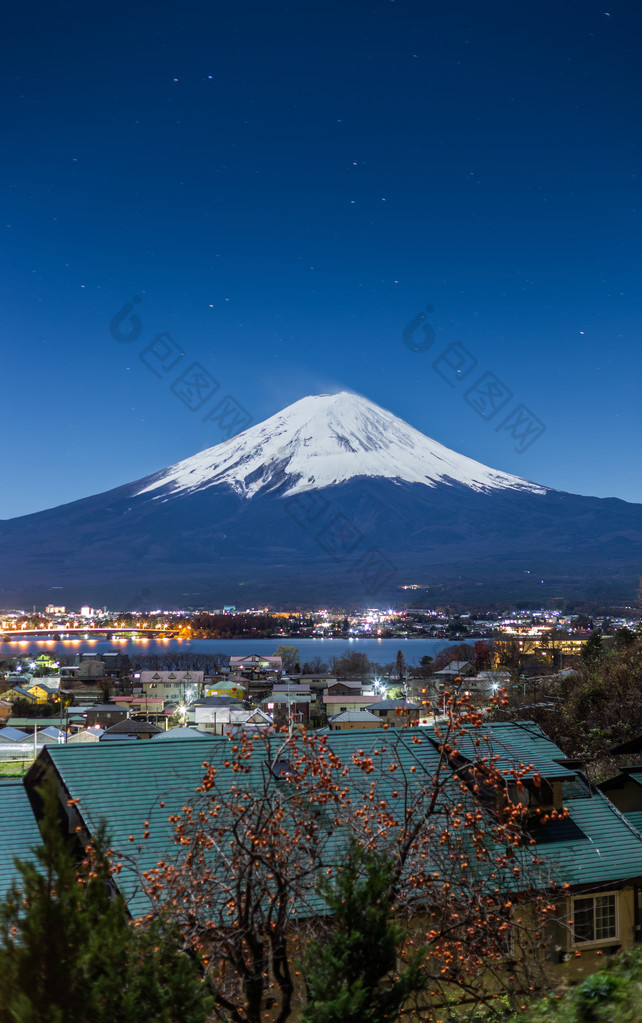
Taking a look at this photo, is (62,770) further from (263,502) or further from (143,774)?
(263,502)

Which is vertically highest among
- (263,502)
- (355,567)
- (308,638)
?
(263,502)

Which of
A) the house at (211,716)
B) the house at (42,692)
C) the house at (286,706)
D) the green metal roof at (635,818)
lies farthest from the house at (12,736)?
the green metal roof at (635,818)

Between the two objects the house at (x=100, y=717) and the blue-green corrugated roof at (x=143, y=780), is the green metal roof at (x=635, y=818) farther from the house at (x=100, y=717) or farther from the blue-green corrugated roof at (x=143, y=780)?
the house at (x=100, y=717)

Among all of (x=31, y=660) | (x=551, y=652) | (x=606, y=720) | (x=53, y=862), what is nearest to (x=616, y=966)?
(x=53, y=862)

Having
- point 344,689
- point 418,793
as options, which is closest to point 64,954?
point 418,793

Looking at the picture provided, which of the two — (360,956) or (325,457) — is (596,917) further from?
(325,457)

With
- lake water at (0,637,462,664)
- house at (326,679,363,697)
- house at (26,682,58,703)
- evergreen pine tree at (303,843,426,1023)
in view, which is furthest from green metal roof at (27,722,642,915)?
lake water at (0,637,462,664)

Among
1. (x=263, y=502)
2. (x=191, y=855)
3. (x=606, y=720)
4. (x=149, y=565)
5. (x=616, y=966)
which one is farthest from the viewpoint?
(x=263, y=502)

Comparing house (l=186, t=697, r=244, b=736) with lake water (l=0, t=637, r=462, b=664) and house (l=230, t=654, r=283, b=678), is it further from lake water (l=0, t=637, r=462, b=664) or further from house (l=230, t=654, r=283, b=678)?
lake water (l=0, t=637, r=462, b=664)
